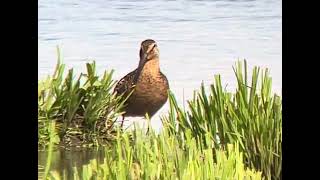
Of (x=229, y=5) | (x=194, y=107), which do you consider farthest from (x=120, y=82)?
(x=229, y=5)

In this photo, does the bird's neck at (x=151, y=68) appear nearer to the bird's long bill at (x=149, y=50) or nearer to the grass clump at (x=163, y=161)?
the bird's long bill at (x=149, y=50)

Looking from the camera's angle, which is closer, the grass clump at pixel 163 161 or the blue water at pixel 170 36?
the grass clump at pixel 163 161

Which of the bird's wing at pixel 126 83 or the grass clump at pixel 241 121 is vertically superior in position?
the bird's wing at pixel 126 83

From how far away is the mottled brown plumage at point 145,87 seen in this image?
2.12 m

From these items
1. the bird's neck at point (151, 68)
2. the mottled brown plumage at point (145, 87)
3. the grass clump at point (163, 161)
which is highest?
the bird's neck at point (151, 68)

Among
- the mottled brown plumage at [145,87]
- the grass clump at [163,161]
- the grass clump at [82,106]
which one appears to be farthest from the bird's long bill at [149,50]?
the grass clump at [163,161]

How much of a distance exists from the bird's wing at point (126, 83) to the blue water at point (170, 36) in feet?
0.06

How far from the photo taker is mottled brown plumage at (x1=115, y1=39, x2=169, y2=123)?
6.97 feet

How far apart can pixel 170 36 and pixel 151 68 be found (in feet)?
0.36

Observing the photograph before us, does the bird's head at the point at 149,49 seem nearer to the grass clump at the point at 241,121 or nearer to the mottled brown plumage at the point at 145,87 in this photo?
the mottled brown plumage at the point at 145,87

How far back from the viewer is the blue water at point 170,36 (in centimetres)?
214

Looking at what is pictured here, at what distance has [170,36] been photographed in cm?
216

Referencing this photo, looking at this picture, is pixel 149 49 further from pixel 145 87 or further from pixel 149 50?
pixel 145 87

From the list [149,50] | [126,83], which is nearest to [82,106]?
[126,83]
